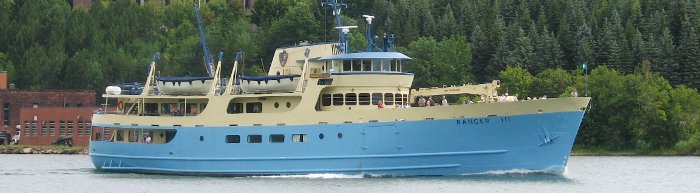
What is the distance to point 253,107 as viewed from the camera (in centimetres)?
7675

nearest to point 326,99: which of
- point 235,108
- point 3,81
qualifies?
point 235,108

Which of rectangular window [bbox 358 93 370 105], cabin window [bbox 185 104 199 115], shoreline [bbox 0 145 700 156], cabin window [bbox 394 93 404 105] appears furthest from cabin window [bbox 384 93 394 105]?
shoreline [bbox 0 145 700 156]

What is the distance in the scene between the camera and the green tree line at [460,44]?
111m

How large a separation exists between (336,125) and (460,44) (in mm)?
59153

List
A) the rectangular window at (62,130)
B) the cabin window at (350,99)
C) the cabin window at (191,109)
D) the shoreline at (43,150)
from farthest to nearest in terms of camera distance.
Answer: the rectangular window at (62,130) < the shoreline at (43,150) < the cabin window at (191,109) < the cabin window at (350,99)

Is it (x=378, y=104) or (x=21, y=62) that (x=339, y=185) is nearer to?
(x=378, y=104)

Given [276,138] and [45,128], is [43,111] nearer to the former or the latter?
[45,128]

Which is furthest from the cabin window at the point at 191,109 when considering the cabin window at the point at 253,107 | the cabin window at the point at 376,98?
the cabin window at the point at 376,98

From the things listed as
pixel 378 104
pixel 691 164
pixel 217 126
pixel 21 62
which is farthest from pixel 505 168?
pixel 21 62

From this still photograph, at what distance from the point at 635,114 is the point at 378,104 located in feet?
131

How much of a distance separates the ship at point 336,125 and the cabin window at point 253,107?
46mm

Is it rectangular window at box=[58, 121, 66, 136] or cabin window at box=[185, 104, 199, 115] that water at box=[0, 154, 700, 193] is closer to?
cabin window at box=[185, 104, 199, 115]

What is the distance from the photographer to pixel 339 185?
6869cm

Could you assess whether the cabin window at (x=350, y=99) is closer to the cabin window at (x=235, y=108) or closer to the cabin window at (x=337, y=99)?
the cabin window at (x=337, y=99)
